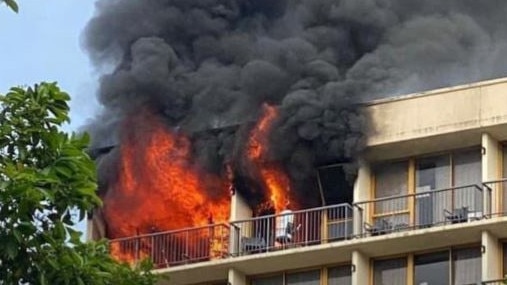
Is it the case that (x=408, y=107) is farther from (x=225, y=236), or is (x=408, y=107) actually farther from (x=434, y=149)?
(x=225, y=236)

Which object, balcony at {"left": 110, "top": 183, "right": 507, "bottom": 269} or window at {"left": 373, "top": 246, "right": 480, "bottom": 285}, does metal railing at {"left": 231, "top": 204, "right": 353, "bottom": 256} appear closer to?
→ balcony at {"left": 110, "top": 183, "right": 507, "bottom": 269}

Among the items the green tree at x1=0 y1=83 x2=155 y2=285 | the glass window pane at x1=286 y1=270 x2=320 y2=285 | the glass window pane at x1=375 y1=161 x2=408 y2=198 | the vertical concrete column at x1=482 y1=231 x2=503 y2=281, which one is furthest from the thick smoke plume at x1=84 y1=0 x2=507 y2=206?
the green tree at x1=0 y1=83 x2=155 y2=285

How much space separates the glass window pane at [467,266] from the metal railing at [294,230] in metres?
2.45

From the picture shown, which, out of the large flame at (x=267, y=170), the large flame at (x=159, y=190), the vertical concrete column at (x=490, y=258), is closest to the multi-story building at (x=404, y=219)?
the vertical concrete column at (x=490, y=258)

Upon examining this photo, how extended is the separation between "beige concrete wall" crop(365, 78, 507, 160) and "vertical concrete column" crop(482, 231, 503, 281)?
2280 millimetres

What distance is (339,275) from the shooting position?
48.9 m

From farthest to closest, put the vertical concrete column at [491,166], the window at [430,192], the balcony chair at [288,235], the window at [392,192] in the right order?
the balcony chair at [288,235] < the window at [392,192] < the window at [430,192] < the vertical concrete column at [491,166]

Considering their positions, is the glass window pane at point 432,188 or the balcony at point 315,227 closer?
the balcony at point 315,227

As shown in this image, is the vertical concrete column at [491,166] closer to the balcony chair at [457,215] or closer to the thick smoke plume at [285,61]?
the balcony chair at [457,215]

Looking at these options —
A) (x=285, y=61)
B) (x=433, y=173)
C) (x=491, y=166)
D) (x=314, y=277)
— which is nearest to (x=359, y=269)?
(x=314, y=277)

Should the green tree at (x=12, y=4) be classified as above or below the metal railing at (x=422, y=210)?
below

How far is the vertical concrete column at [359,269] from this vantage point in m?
48.0

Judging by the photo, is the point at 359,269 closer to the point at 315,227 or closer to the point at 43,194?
the point at 315,227

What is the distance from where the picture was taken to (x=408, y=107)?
160ft
